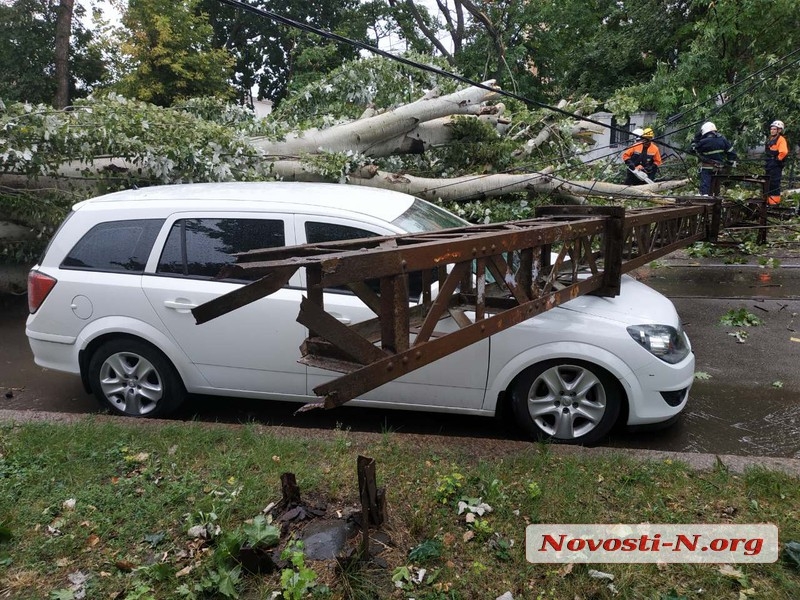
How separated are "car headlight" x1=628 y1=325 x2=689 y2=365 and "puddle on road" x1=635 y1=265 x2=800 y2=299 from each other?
13.4 ft

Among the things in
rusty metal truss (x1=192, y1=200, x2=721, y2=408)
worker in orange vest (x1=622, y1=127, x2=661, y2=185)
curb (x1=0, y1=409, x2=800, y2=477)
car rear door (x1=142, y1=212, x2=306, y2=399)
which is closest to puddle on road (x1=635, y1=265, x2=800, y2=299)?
worker in orange vest (x1=622, y1=127, x2=661, y2=185)

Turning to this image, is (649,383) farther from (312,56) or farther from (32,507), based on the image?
(312,56)

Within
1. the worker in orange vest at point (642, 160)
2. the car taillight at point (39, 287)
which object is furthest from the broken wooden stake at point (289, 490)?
the worker in orange vest at point (642, 160)

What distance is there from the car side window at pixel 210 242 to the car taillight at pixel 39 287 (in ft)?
2.89

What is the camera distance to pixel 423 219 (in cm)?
446

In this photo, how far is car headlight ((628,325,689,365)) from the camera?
3844 millimetres

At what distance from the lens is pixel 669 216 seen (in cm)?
580

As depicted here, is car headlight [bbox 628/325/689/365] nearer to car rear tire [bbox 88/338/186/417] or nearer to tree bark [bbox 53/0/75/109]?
car rear tire [bbox 88/338/186/417]

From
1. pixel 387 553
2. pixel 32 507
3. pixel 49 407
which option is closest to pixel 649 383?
pixel 387 553

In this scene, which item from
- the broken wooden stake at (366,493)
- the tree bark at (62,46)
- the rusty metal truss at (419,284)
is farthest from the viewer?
the tree bark at (62,46)

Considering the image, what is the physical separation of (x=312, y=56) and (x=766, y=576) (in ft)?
66.1

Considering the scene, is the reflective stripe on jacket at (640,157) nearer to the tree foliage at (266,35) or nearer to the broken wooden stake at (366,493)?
the broken wooden stake at (366,493)

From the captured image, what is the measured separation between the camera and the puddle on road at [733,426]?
13.3 feet

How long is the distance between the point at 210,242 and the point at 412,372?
5.69 feet
